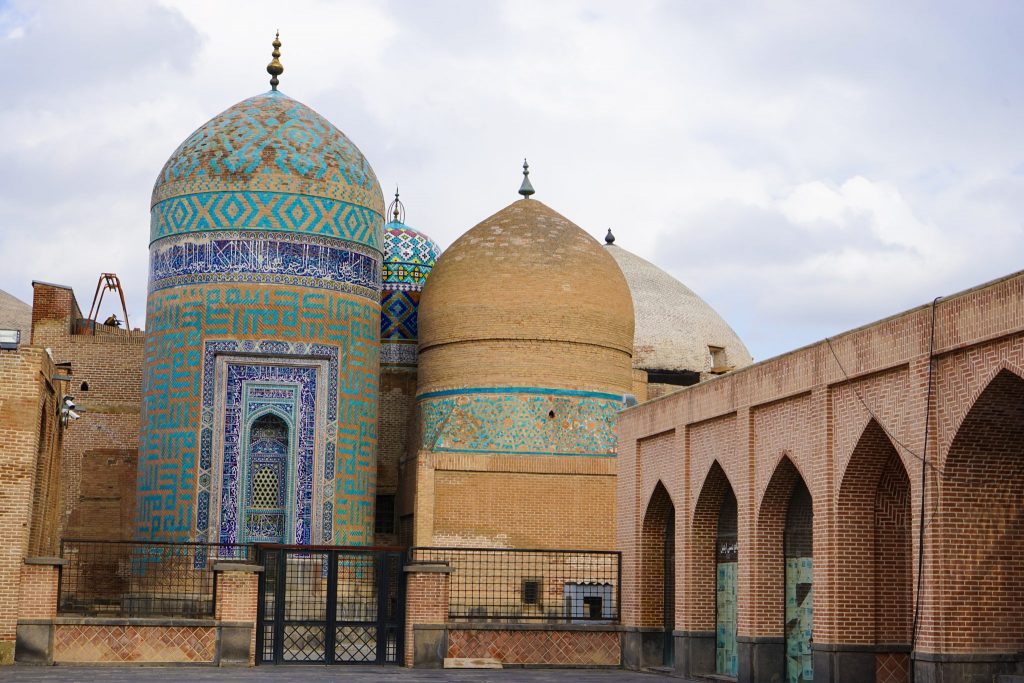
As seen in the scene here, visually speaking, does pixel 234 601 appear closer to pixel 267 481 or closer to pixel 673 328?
pixel 267 481

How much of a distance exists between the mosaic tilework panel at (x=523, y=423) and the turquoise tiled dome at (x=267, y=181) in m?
3.49

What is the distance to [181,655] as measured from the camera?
19.7 metres

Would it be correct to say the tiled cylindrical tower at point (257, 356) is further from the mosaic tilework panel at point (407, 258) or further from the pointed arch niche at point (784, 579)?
the pointed arch niche at point (784, 579)

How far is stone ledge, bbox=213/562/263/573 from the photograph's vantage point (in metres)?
19.9

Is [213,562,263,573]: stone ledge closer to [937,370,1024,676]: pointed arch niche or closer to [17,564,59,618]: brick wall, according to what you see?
[17,564,59,618]: brick wall

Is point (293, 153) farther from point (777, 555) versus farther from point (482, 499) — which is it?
point (777, 555)

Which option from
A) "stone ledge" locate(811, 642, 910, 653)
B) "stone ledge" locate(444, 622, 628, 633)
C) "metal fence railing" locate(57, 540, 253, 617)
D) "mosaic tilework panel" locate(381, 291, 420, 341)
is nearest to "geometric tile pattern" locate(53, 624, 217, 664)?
"metal fence railing" locate(57, 540, 253, 617)

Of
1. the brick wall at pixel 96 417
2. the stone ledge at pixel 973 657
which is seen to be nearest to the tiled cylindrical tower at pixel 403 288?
the brick wall at pixel 96 417

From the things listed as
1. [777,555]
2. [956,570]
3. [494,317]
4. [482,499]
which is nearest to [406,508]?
[482,499]

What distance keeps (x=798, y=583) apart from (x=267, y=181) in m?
13.1

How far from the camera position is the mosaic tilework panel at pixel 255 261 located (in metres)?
26.1

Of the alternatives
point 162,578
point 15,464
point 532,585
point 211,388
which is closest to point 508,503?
point 532,585

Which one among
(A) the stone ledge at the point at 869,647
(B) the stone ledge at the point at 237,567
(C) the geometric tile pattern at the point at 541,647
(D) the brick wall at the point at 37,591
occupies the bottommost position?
(C) the geometric tile pattern at the point at 541,647

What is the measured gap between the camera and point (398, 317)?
30.2 metres
